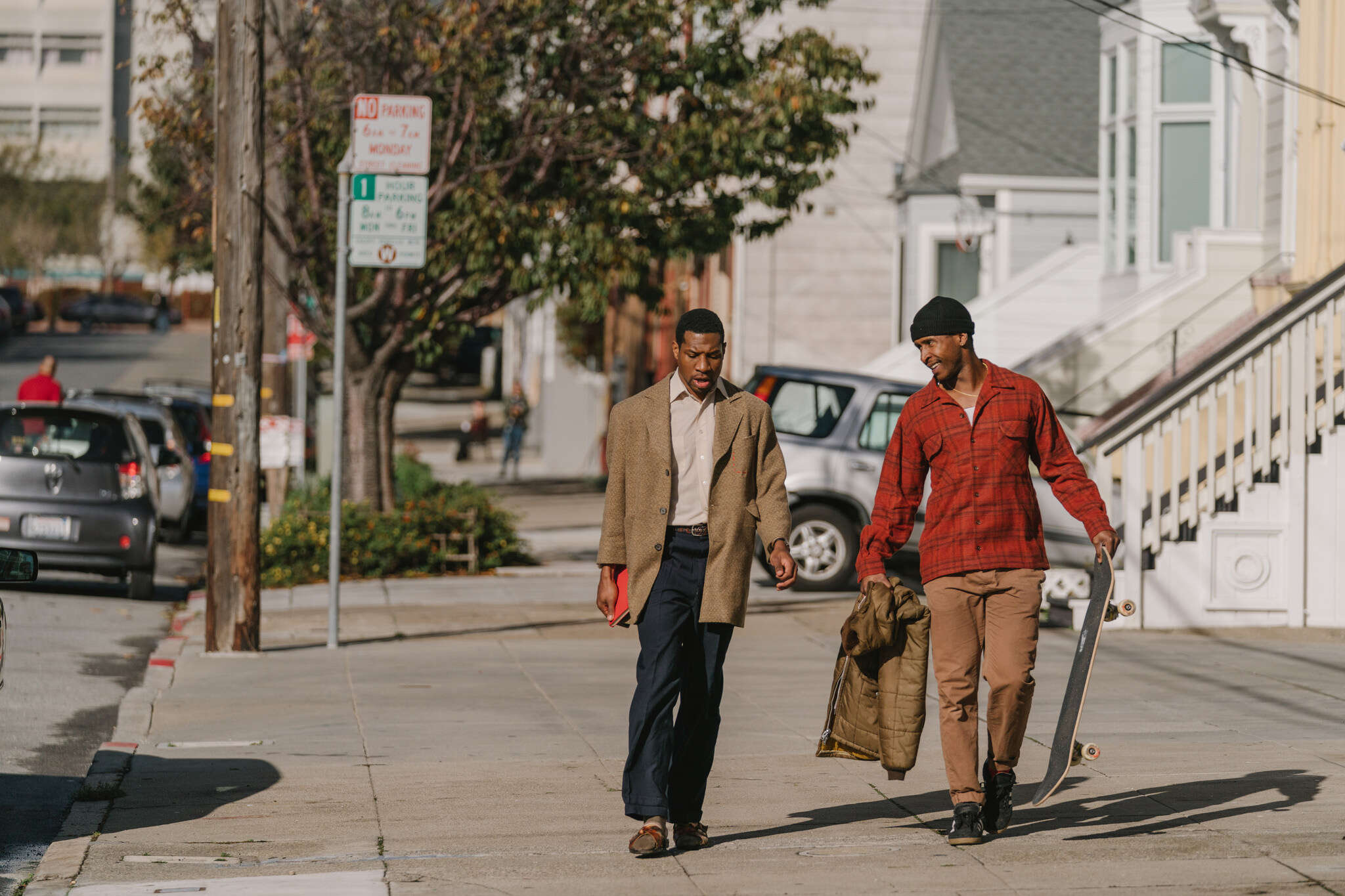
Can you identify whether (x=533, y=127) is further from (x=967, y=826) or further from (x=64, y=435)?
(x=967, y=826)

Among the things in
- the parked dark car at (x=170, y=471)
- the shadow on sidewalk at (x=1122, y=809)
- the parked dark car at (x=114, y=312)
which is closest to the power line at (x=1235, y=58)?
the shadow on sidewalk at (x=1122, y=809)

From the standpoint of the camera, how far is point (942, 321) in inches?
239

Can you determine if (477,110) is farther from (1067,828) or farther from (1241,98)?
(1067,828)

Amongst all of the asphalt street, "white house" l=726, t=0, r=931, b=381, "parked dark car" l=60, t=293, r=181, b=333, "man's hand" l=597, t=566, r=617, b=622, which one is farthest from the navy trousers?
"parked dark car" l=60, t=293, r=181, b=333

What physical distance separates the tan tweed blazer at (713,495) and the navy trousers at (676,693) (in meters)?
0.06

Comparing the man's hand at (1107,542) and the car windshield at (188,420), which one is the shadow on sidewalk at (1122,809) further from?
the car windshield at (188,420)

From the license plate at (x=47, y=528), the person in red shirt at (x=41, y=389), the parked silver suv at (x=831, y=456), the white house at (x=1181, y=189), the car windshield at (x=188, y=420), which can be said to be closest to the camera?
the license plate at (x=47, y=528)

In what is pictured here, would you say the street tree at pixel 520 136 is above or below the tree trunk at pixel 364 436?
above

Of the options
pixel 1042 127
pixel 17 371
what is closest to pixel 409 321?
pixel 1042 127

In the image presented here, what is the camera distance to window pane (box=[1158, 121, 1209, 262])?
20.5m

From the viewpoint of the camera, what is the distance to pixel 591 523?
Result: 77.4 ft

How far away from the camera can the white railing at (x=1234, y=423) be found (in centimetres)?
1245

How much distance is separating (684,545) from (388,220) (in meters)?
6.94

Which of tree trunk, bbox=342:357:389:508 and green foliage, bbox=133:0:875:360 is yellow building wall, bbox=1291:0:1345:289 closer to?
green foliage, bbox=133:0:875:360
